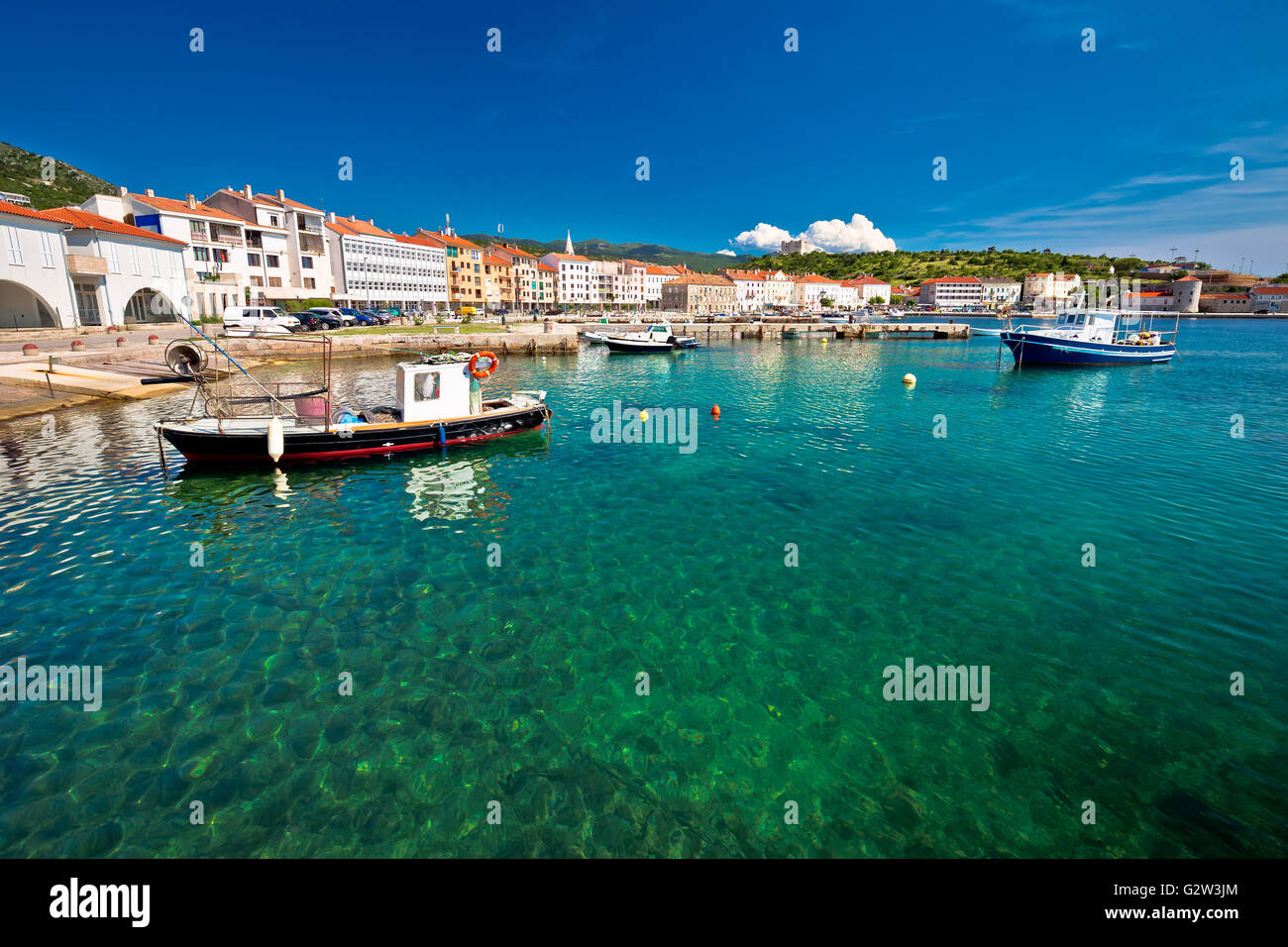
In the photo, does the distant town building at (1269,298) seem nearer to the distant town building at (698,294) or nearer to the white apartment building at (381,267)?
the distant town building at (698,294)

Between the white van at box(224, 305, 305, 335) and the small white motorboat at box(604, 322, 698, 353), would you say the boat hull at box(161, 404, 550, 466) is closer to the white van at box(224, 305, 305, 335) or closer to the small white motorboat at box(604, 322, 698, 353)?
the white van at box(224, 305, 305, 335)

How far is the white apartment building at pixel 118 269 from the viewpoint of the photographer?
44438mm

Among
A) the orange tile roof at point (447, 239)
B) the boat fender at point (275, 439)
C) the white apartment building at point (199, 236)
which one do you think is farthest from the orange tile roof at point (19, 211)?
the orange tile roof at point (447, 239)

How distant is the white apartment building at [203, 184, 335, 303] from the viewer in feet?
237

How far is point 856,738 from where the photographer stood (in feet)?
23.7

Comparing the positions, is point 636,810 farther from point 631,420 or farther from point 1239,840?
point 631,420

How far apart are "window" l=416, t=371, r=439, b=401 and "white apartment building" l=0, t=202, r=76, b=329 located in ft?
141

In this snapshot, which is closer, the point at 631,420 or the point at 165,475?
the point at 165,475

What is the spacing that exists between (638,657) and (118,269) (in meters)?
61.7

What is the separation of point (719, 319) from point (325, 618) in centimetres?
10154

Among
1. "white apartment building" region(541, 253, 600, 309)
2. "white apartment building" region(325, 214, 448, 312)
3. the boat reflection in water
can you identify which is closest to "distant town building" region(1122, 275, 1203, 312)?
"white apartment building" region(541, 253, 600, 309)

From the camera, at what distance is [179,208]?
64.2 m

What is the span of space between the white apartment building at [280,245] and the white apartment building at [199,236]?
210 cm

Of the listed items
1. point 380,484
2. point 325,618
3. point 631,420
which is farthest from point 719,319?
point 325,618
